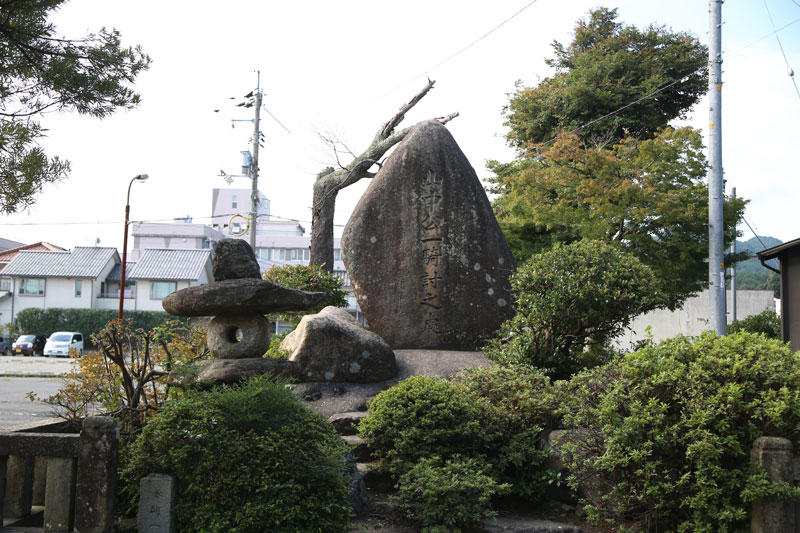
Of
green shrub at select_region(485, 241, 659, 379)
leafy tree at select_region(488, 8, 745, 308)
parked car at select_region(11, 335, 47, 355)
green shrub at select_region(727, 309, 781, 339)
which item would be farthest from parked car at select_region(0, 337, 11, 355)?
green shrub at select_region(727, 309, 781, 339)

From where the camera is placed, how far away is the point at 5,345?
34.3 m

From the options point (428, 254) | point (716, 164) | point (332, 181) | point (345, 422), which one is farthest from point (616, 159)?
point (345, 422)

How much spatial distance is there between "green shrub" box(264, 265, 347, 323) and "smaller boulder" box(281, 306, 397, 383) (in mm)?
3158

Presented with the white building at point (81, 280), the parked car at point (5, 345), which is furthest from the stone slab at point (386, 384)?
the parked car at point (5, 345)

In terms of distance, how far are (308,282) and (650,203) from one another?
838cm

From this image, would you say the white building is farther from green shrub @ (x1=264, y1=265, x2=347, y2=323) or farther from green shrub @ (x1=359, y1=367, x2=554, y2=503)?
green shrub @ (x1=359, y1=367, x2=554, y2=503)

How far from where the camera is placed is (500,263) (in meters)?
9.30

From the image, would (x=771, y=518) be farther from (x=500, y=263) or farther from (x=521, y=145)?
(x=521, y=145)

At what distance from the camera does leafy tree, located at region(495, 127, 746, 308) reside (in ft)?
47.8

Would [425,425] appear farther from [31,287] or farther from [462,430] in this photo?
[31,287]

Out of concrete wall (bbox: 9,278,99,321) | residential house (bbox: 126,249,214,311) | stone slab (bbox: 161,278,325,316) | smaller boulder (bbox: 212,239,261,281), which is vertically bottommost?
stone slab (bbox: 161,278,325,316)

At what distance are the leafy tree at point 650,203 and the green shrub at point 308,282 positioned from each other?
22.5 feet

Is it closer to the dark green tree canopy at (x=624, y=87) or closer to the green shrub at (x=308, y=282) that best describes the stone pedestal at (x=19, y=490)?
the green shrub at (x=308, y=282)

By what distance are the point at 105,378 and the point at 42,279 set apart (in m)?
37.9
